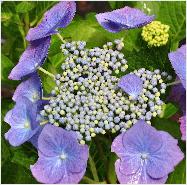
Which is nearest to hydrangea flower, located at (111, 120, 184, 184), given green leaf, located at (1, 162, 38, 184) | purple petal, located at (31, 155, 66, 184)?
purple petal, located at (31, 155, 66, 184)

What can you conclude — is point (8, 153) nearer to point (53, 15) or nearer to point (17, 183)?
point (17, 183)

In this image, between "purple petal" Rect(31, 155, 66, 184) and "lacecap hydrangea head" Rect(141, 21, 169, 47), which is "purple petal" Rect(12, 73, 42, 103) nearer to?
"purple petal" Rect(31, 155, 66, 184)

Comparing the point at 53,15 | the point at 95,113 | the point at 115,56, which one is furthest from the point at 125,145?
the point at 53,15

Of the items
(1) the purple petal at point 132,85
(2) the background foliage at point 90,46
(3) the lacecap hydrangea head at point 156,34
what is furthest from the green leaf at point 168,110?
(1) the purple petal at point 132,85

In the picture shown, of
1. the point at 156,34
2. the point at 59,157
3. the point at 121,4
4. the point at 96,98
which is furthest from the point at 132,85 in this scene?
the point at 121,4

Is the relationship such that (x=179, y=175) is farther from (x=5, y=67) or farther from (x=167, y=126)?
(x=5, y=67)
